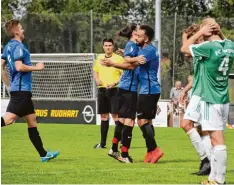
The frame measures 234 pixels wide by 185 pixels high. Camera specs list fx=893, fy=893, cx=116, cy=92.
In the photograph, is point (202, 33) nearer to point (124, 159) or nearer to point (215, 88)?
point (215, 88)

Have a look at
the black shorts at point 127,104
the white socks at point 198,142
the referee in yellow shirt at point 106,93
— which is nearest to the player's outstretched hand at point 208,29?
the white socks at point 198,142

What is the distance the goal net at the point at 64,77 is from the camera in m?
34.5

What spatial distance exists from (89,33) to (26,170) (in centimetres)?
2184

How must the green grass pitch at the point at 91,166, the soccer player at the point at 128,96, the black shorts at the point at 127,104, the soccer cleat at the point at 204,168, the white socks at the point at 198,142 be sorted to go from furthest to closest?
1. the black shorts at the point at 127,104
2. the soccer player at the point at 128,96
3. the white socks at the point at 198,142
4. the soccer cleat at the point at 204,168
5. the green grass pitch at the point at 91,166

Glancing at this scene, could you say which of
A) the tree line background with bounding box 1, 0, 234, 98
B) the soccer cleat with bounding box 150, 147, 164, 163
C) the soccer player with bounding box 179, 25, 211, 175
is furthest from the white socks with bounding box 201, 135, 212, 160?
the tree line background with bounding box 1, 0, 234, 98

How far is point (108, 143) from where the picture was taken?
19.9 metres

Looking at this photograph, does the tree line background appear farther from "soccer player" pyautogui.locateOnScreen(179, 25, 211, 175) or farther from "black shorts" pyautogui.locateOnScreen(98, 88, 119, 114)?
"soccer player" pyautogui.locateOnScreen(179, 25, 211, 175)

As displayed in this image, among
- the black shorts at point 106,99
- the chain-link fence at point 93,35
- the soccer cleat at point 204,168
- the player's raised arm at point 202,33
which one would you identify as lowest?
the chain-link fence at point 93,35

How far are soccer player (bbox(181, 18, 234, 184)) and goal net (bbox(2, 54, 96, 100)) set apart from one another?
2323 centimetres

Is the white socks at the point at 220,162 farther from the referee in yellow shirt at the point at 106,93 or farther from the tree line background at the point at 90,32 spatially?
the tree line background at the point at 90,32

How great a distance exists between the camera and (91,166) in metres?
13.4

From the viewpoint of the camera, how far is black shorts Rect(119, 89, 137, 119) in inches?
583

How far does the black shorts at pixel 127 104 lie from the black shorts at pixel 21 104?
1.74 meters

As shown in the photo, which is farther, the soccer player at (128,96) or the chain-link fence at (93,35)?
the chain-link fence at (93,35)
